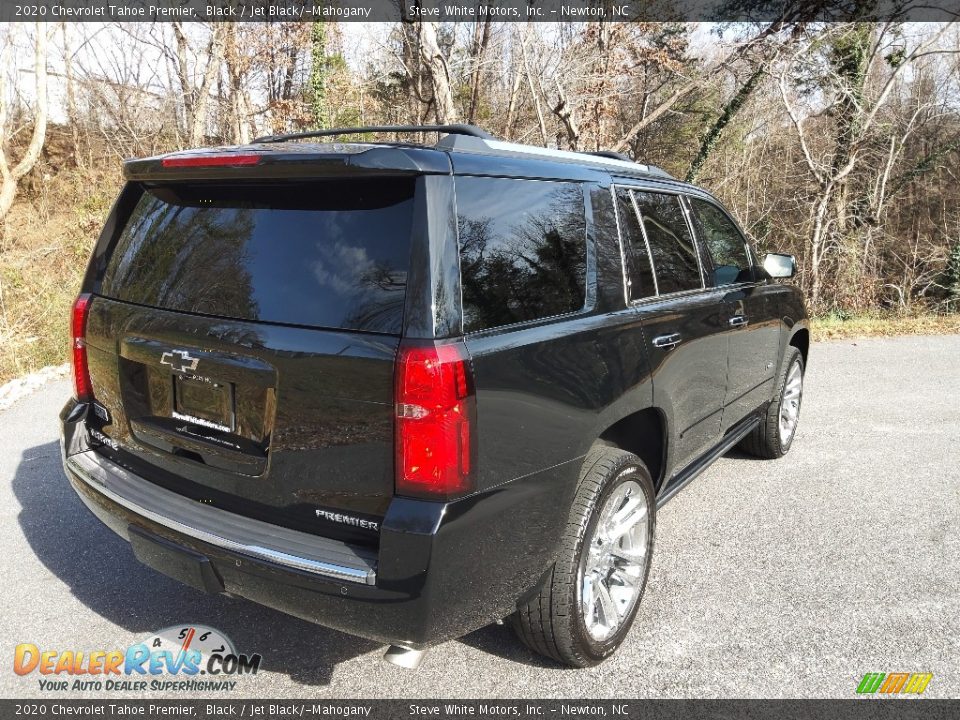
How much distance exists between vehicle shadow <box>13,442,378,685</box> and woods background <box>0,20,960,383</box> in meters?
7.60

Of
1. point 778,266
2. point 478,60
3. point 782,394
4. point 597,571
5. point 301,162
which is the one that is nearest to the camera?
point 301,162

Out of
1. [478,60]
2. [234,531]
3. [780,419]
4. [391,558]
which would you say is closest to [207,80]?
[478,60]

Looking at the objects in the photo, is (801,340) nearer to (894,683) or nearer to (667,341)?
(667,341)

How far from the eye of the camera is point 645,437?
3.28 m

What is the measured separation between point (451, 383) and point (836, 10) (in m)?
16.1

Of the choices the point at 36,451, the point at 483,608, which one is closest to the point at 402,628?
the point at 483,608

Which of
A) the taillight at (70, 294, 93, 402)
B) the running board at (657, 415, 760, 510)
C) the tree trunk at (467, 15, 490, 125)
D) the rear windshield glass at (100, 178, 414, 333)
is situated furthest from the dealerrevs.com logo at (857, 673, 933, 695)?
the tree trunk at (467, 15, 490, 125)

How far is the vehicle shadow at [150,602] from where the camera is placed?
2848 mm

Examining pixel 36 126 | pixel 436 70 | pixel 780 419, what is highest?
pixel 436 70

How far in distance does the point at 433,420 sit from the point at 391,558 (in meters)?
0.42

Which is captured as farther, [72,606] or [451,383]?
[72,606]

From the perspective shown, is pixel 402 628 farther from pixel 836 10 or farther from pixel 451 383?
pixel 836 10

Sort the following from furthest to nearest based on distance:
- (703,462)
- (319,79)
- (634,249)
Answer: (319,79) < (703,462) < (634,249)

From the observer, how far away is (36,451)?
5.17 meters
